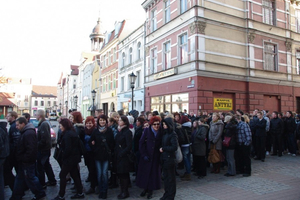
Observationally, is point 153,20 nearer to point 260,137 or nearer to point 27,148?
point 260,137

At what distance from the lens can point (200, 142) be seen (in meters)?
7.55

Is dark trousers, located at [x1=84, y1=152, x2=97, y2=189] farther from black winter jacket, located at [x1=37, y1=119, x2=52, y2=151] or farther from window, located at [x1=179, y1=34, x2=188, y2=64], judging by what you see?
window, located at [x1=179, y1=34, x2=188, y2=64]

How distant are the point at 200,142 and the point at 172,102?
36.7ft

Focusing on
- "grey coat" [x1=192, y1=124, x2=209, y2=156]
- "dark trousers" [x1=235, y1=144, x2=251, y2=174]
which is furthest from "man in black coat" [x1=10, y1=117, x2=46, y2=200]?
"dark trousers" [x1=235, y1=144, x2=251, y2=174]

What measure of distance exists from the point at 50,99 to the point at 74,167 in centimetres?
10025

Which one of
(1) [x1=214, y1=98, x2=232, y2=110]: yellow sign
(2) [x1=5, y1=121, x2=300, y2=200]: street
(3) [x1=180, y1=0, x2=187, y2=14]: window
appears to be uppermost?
(3) [x1=180, y1=0, x2=187, y2=14]: window

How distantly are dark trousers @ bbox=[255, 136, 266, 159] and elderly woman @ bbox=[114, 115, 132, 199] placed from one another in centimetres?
633

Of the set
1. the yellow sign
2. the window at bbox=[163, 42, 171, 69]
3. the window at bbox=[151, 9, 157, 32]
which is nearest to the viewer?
the yellow sign

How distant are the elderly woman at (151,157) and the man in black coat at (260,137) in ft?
18.8

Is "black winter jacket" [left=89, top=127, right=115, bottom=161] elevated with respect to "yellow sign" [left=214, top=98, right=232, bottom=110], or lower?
lower

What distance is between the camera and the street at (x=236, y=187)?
581cm

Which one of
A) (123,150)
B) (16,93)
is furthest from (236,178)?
(16,93)

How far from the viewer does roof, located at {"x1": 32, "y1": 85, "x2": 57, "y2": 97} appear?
98.0 metres

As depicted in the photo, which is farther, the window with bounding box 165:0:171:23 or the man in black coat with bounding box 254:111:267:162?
the window with bounding box 165:0:171:23
